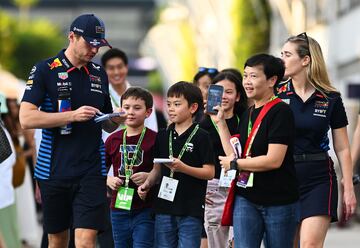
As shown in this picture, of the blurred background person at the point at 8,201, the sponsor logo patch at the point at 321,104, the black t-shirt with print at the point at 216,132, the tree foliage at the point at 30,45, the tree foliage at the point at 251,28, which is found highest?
the tree foliage at the point at 30,45

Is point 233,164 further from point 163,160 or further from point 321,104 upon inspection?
point 321,104

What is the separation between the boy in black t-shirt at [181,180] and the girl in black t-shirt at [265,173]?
72 cm

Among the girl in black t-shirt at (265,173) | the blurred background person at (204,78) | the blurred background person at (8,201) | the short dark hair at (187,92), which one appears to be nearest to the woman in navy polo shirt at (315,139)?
the girl in black t-shirt at (265,173)

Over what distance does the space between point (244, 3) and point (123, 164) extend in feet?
119

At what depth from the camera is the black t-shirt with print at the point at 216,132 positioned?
32.8 ft

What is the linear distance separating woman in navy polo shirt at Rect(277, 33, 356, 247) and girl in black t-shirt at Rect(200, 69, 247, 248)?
3.50 feet

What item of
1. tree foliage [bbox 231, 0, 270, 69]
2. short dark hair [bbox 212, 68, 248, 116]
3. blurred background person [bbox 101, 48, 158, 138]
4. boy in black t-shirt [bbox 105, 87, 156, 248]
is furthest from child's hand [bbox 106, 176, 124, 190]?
tree foliage [bbox 231, 0, 270, 69]

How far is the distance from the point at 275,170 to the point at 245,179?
20cm

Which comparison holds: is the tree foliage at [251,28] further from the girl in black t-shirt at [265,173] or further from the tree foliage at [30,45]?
the tree foliage at [30,45]

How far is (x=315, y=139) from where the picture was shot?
8906 mm

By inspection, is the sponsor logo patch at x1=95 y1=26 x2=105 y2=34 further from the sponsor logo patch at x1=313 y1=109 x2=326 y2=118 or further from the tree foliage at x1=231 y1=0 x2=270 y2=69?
the tree foliage at x1=231 y1=0 x2=270 y2=69

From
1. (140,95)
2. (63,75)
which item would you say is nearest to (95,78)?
(63,75)

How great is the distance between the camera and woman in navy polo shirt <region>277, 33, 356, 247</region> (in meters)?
8.84

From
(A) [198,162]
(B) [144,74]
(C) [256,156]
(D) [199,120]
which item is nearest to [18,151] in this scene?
(D) [199,120]
